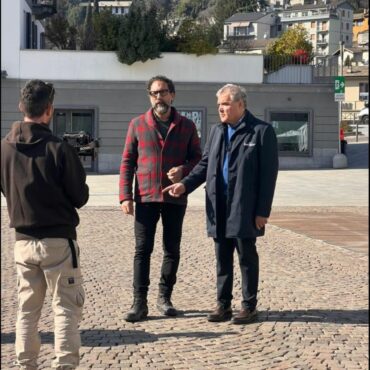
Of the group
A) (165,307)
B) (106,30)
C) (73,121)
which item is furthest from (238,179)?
(106,30)

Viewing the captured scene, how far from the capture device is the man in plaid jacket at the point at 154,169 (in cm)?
630

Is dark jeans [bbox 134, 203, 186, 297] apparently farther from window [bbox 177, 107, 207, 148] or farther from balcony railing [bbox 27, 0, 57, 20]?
balcony railing [bbox 27, 0, 57, 20]

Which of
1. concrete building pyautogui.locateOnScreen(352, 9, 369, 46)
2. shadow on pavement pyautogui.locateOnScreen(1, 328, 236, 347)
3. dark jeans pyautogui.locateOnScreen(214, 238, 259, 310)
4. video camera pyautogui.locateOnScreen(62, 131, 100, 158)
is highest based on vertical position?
concrete building pyautogui.locateOnScreen(352, 9, 369, 46)

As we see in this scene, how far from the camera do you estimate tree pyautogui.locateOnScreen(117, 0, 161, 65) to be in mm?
28156

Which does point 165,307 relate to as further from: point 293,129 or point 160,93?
point 293,129

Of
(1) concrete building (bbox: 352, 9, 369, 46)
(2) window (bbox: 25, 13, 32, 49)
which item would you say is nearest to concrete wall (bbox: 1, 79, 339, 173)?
(2) window (bbox: 25, 13, 32, 49)

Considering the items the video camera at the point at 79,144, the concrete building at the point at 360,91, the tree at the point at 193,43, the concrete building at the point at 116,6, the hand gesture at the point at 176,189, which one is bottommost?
the hand gesture at the point at 176,189

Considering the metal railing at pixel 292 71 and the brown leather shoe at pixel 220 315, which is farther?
the metal railing at pixel 292 71

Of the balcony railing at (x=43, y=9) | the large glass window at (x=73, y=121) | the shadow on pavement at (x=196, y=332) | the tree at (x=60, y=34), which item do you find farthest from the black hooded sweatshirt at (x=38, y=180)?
the balcony railing at (x=43, y=9)

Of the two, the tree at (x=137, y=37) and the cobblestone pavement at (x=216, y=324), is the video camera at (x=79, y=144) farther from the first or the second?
the tree at (x=137, y=37)

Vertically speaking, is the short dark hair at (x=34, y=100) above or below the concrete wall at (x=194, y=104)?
below

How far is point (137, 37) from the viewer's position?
28250 millimetres

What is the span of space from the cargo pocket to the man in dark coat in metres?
1.81

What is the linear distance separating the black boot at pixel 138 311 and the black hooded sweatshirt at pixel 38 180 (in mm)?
2189
